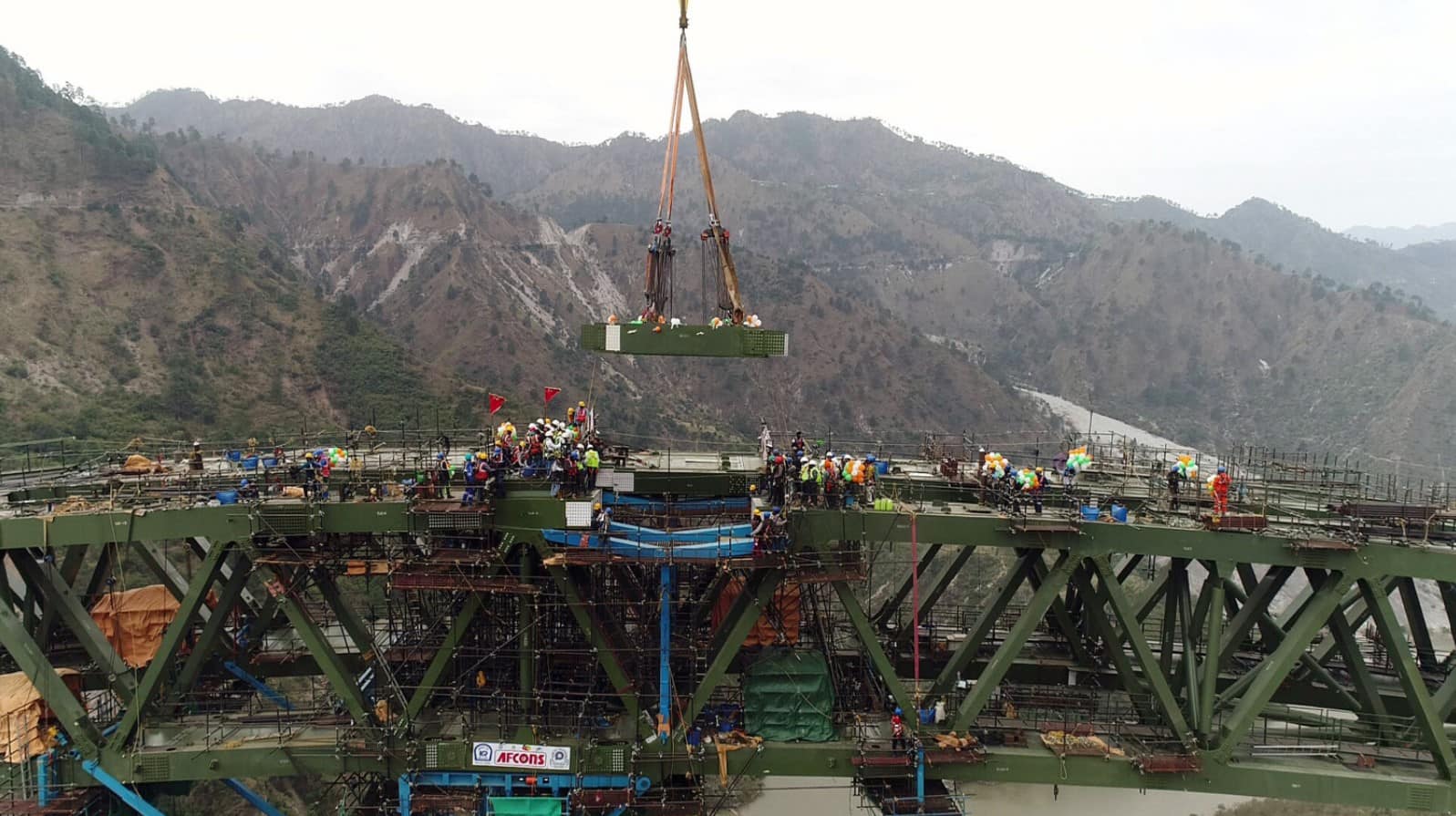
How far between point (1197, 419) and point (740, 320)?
388 ft

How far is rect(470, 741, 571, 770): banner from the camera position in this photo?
14.4 metres

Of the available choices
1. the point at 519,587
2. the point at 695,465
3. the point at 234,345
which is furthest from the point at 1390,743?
the point at 234,345

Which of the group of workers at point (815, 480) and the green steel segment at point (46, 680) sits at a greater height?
the group of workers at point (815, 480)

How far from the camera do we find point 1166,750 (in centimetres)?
1449

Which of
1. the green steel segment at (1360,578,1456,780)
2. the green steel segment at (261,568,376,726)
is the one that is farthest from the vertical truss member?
the green steel segment at (1360,578,1456,780)

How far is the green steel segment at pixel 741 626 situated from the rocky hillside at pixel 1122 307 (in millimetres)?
86015

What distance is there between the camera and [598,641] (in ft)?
47.0

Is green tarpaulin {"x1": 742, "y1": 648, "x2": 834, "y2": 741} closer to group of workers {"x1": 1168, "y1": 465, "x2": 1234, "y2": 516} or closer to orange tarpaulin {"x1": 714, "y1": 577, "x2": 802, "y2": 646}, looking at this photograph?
orange tarpaulin {"x1": 714, "y1": 577, "x2": 802, "y2": 646}

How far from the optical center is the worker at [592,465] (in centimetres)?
1495

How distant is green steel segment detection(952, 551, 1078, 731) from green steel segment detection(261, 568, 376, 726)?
10380mm

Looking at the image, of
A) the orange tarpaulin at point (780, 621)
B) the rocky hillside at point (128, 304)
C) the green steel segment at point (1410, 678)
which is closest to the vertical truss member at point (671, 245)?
the orange tarpaulin at point (780, 621)

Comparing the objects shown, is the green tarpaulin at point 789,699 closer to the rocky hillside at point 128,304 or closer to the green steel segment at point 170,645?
the green steel segment at point 170,645

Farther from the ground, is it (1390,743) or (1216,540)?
(1216,540)

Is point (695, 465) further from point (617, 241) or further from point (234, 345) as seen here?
point (617, 241)
